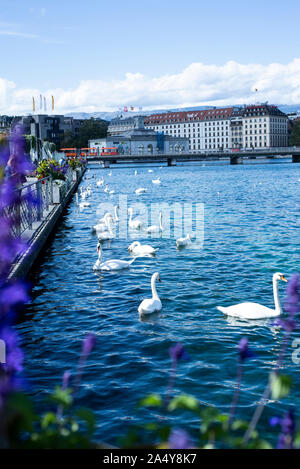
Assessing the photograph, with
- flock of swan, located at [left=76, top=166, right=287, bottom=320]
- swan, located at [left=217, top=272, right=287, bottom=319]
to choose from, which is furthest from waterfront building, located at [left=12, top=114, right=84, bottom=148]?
swan, located at [left=217, top=272, right=287, bottom=319]

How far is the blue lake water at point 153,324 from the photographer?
590cm

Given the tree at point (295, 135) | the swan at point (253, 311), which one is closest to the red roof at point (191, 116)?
the tree at point (295, 135)

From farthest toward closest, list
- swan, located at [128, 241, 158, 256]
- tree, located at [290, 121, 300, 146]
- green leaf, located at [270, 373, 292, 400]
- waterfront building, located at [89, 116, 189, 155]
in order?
tree, located at [290, 121, 300, 146] < waterfront building, located at [89, 116, 189, 155] < swan, located at [128, 241, 158, 256] < green leaf, located at [270, 373, 292, 400]

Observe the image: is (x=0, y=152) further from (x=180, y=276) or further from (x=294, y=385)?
(x=180, y=276)

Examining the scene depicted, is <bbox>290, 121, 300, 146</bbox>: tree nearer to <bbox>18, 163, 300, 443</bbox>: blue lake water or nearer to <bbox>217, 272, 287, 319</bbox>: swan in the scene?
<bbox>18, 163, 300, 443</bbox>: blue lake water

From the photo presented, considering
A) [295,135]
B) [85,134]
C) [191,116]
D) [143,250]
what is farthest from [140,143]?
[143,250]

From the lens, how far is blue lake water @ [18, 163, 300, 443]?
590cm

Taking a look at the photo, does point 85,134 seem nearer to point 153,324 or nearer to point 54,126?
point 54,126

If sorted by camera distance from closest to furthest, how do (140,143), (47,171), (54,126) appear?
1. (47,171)
2. (140,143)
3. (54,126)

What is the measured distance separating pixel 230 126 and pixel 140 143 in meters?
39.3

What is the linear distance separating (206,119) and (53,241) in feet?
575

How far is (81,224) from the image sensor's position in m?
21.2

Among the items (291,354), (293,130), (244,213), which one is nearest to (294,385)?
(291,354)

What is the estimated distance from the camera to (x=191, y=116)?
634ft
